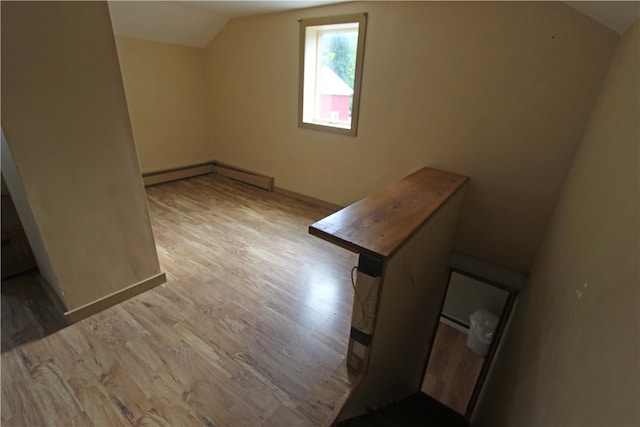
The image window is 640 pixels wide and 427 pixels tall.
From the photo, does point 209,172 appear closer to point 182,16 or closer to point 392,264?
point 182,16

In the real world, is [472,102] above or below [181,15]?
below

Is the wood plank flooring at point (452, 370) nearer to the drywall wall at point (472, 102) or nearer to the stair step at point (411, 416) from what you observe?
the stair step at point (411, 416)

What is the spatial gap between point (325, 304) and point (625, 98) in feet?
6.06

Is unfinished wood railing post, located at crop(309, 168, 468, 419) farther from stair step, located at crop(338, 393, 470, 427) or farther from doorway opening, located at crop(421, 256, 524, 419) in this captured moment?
doorway opening, located at crop(421, 256, 524, 419)

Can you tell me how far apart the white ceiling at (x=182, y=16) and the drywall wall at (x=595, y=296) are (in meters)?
2.45

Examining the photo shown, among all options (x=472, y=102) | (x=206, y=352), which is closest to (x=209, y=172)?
(x=206, y=352)

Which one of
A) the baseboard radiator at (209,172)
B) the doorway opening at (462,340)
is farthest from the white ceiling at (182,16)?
the doorway opening at (462,340)

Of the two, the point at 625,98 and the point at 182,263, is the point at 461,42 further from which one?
the point at 182,263

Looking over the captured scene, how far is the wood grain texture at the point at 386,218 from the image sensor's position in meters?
1.28

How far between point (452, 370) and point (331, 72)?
14.6ft

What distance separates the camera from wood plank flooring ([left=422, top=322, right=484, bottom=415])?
160 inches

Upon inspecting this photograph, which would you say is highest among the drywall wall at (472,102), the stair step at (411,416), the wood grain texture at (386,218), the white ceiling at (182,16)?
the white ceiling at (182,16)

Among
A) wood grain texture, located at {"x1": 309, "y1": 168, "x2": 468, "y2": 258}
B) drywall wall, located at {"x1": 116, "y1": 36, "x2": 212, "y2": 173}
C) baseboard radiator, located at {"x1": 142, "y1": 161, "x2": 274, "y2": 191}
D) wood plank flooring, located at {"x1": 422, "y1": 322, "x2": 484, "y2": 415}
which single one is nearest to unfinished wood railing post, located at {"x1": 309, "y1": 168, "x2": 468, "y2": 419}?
wood grain texture, located at {"x1": 309, "y1": 168, "x2": 468, "y2": 258}

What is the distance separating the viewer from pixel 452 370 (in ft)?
14.3
